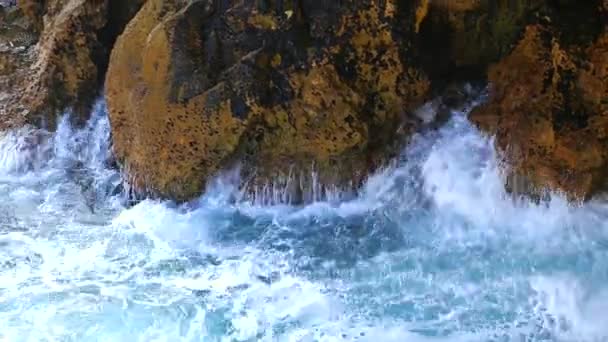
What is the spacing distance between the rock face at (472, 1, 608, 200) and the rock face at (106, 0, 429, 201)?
765 mm

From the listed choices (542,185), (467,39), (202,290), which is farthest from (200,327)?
(467,39)

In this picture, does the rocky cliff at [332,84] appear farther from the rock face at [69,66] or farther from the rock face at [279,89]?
the rock face at [69,66]

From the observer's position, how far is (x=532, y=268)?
5645mm

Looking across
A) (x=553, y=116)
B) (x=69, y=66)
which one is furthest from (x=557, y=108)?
(x=69, y=66)

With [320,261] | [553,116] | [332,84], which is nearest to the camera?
[320,261]

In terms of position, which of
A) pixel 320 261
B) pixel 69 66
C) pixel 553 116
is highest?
pixel 69 66

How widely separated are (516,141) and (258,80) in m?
2.03

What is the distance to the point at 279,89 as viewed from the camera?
20.8 ft

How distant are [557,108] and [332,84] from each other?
1.72 metres

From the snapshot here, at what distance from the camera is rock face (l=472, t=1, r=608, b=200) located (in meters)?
5.99

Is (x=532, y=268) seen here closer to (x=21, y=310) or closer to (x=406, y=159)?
(x=406, y=159)

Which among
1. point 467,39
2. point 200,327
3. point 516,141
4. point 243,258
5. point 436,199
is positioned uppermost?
point 467,39

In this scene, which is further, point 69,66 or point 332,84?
point 69,66

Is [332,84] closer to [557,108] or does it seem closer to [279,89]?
[279,89]
